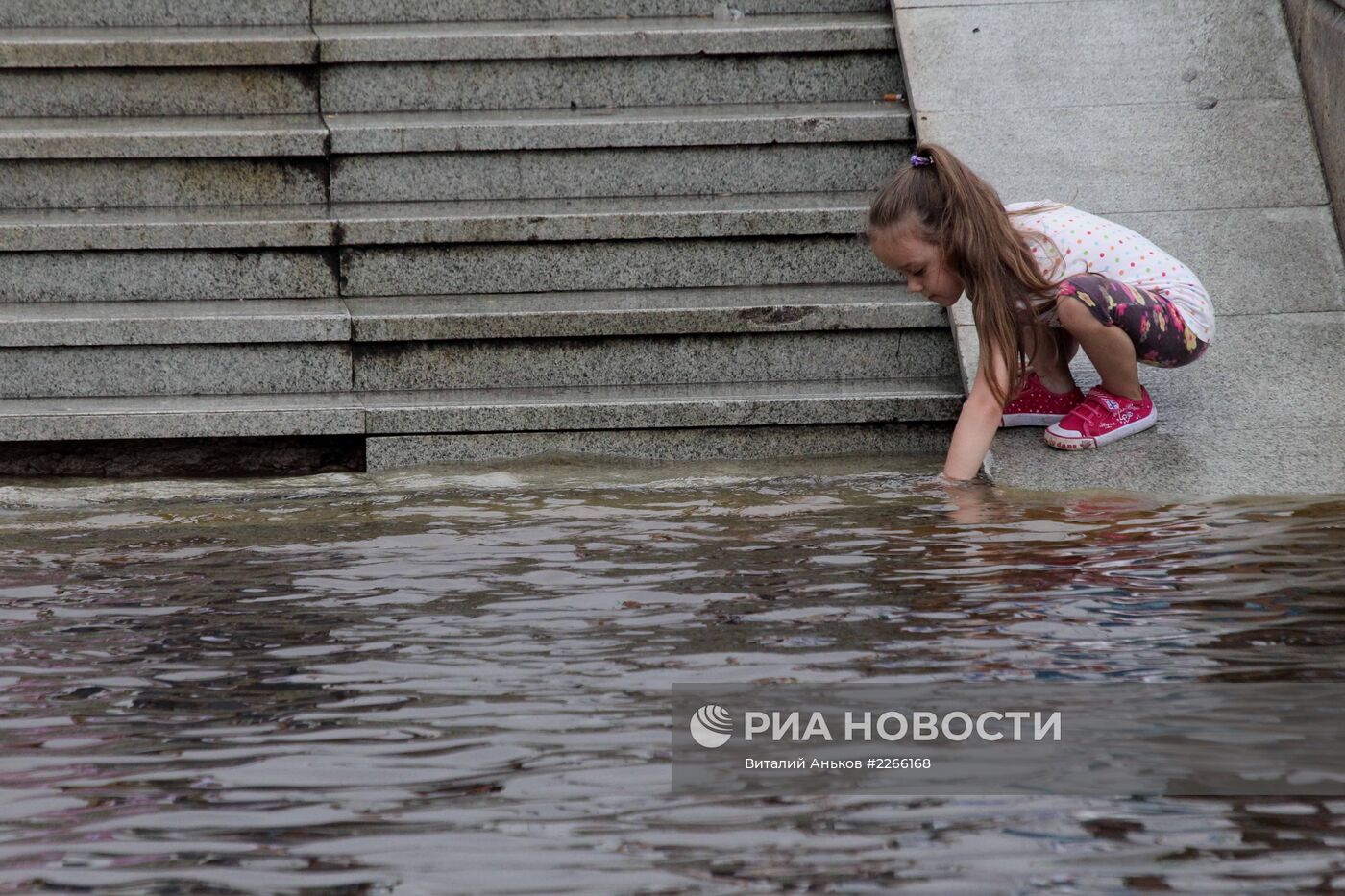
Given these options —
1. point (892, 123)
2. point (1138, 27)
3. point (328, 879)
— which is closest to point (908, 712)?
point (328, 879)

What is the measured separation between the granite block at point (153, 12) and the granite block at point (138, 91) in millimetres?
531

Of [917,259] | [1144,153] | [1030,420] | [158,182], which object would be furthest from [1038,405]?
[158,182]

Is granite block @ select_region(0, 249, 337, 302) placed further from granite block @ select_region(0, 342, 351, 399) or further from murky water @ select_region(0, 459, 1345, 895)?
murky water @ select_region(0, 459, 1345, 895)

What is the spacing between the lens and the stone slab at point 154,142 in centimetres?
622

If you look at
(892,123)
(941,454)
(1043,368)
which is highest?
(892,123)

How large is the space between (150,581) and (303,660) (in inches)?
33.6

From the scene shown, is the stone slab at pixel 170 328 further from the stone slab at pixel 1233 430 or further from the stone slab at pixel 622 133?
the stone slab at pixel 1233 430

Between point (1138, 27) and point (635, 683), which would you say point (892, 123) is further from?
point (635, 683)

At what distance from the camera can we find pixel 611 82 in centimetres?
679

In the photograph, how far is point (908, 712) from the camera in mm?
2688

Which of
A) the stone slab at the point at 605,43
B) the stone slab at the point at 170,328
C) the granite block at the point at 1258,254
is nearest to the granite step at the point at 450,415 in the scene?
the stone slab at the point at 170,328

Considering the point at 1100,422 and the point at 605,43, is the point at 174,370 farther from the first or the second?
the point at 1100,422

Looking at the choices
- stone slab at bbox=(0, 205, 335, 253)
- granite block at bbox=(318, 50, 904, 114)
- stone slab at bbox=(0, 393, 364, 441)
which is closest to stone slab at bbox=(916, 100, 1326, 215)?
granite block at bbox=(318, 50, 904, 114)

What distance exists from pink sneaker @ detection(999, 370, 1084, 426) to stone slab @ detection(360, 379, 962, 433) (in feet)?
1.03
